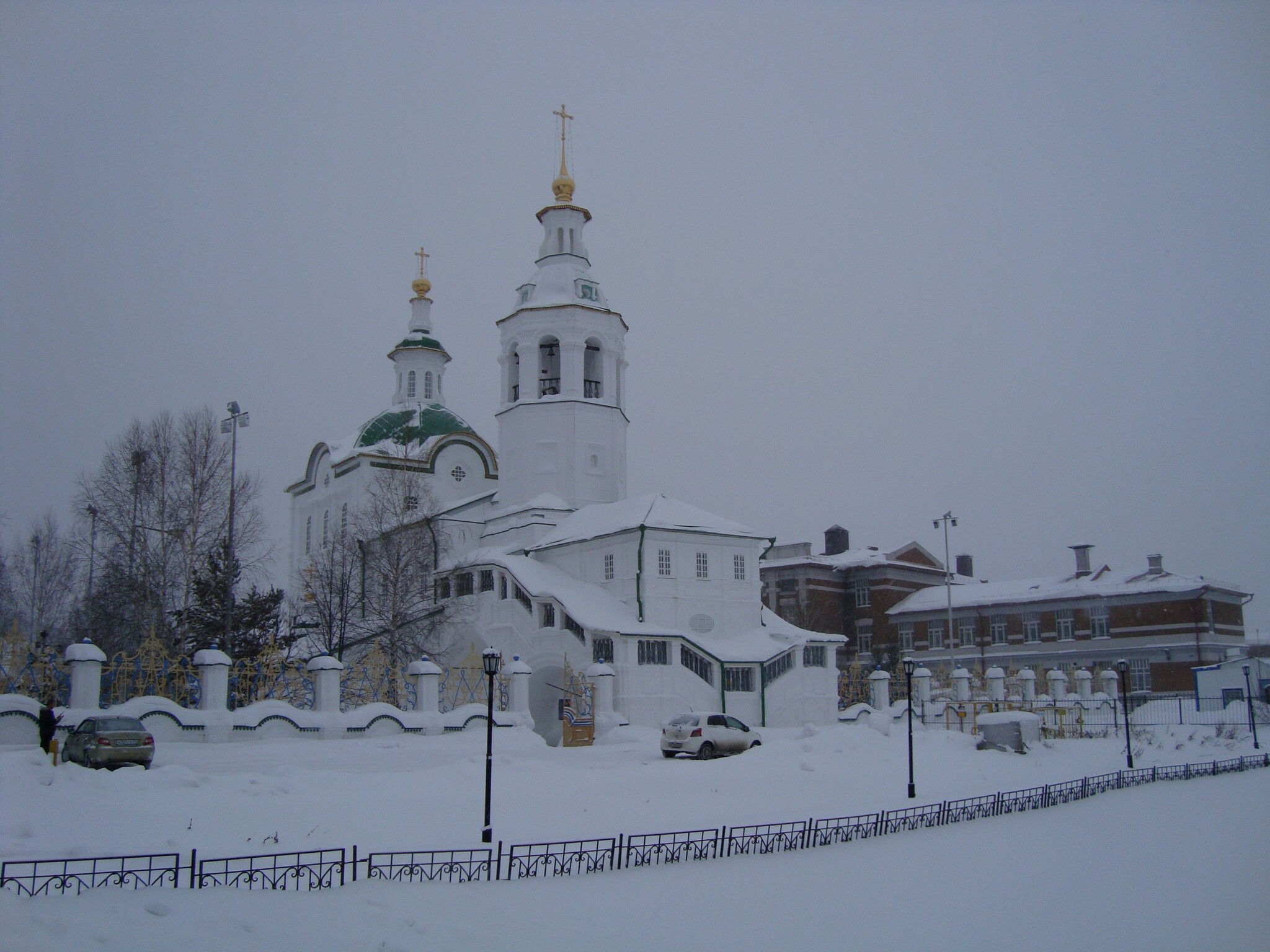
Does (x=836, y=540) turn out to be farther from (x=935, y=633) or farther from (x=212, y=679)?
(x=212, y=679)

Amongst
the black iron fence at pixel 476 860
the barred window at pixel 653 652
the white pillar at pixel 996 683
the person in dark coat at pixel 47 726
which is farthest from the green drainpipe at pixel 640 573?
the person in dark coat at pixel 47 726

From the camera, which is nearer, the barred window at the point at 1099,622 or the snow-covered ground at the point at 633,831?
the snow-covered ground at the point at 633,831

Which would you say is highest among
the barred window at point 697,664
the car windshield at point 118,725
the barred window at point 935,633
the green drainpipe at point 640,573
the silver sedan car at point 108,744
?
the green drainpipe at point 640,573

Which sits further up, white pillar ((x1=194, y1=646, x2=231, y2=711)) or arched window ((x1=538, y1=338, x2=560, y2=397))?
arched window ((x1=538, y1=338, x2=560, y2=397))

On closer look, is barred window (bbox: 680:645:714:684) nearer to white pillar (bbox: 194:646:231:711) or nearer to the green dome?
white pillar (bbox: 194:646:231:711)

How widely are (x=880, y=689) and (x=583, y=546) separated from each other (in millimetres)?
10436

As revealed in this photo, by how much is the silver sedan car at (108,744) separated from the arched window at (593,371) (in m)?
24.9

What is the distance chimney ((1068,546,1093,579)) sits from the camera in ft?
171

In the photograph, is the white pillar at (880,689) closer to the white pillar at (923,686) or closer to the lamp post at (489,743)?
the white pillar at (923,686)

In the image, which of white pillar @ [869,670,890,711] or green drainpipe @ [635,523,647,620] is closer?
green drainpipe @ [635,523,647,620]

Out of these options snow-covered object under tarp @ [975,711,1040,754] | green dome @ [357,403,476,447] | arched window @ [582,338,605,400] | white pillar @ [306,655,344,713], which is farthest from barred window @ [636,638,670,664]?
green dome @ [357,403,476,447]

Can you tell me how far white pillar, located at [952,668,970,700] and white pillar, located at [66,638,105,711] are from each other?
25.6m

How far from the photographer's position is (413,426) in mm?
47000

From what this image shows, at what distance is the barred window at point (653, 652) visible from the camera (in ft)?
99.1
